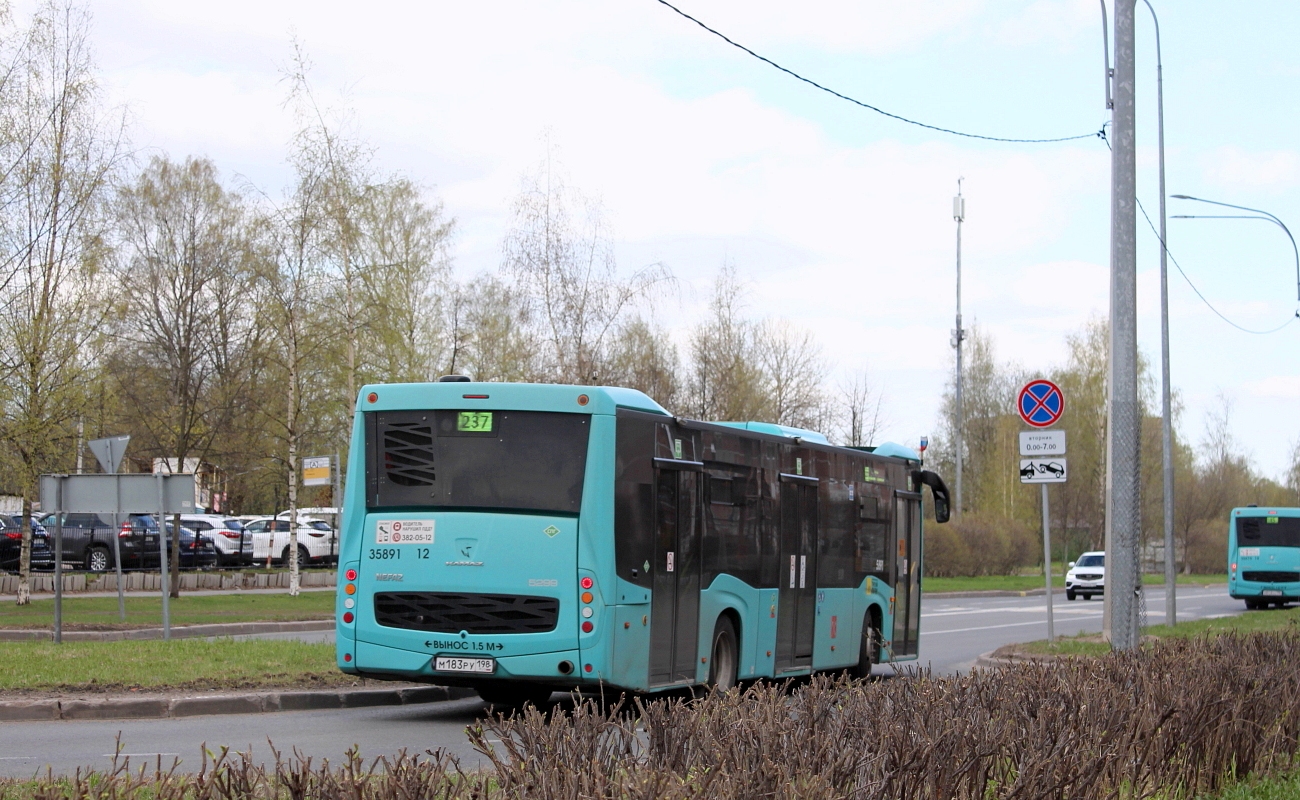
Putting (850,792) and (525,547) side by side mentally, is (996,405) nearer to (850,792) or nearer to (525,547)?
(525,547)

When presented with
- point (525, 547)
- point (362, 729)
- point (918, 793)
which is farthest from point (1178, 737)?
point (362, 729)

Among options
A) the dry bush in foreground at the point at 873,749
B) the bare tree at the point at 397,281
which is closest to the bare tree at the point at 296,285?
the bare tree at the point at 397,281

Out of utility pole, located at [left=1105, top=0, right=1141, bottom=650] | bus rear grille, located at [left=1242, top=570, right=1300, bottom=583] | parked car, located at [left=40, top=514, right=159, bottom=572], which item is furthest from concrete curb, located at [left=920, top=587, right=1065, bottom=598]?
utility pole, located at [left=1105, top=0, right=1141, bottom=650]

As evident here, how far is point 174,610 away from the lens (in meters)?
27.7

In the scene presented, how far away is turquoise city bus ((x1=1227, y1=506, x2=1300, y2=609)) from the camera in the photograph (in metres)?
42.2

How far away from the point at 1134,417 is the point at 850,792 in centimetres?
1248

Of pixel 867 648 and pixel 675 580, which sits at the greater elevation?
pixel 675 580

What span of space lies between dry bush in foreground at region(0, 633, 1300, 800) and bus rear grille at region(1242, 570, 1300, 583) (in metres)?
36.7

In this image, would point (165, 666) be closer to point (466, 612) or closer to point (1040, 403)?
point (466, 612)

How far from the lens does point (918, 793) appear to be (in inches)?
→ 211

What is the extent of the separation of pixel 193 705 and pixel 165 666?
2004 mm

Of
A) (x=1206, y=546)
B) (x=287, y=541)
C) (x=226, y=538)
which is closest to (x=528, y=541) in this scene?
(x=226, y=538)

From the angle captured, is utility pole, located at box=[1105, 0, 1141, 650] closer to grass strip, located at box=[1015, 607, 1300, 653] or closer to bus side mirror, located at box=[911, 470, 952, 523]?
grass strip, located at box=[1015, 607, 1300, 653]

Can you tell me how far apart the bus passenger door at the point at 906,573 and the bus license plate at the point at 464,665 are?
8440mm
